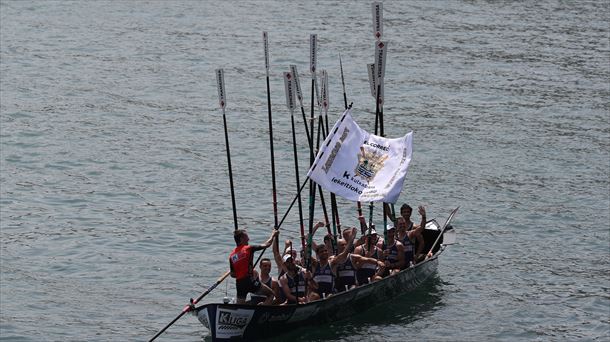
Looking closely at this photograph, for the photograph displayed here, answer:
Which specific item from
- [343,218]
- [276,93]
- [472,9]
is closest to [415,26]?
[472,9]

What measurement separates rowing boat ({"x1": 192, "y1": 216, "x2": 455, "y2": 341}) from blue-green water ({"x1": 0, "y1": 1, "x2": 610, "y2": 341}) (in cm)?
45

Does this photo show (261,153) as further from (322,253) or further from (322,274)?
(322,253)

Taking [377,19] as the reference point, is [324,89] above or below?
below

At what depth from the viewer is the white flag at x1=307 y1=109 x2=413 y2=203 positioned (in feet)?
103

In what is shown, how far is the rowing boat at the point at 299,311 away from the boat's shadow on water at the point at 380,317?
0.59 ft

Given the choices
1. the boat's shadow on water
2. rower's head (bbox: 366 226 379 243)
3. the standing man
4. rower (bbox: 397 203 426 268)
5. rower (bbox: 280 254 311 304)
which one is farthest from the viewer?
rower (bbox: 397 203 426 268)

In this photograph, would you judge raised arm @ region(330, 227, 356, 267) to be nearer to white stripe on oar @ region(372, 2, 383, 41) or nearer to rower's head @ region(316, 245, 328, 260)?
rower's head @ region(316, 245, 328, 260)

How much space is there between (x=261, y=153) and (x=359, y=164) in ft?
61.4

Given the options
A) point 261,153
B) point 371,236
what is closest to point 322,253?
point 371,236

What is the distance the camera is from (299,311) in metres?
31.2

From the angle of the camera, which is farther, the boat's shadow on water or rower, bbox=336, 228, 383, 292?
rower, bbox=336, 228, 383, 292

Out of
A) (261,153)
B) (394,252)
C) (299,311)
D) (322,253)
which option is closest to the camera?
(299,311)

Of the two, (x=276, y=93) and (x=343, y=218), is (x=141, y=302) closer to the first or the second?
(x=343, y=218)

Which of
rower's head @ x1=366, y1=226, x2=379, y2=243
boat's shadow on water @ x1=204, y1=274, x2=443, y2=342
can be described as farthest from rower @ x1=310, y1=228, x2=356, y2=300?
rower's head @ x1=366, y1=226, x2=379, y2=243
